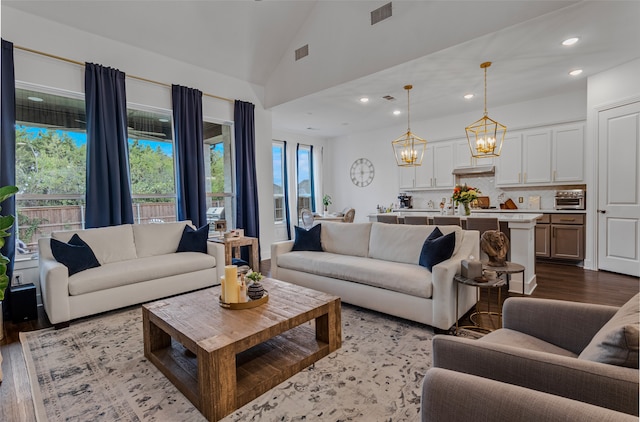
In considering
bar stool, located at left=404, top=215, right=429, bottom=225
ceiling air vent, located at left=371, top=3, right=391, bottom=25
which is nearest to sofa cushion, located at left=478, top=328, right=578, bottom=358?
bar stool, located at left=404, top=215, right=429, bottom=225

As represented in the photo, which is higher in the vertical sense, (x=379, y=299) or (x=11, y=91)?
(x=11, y=91)

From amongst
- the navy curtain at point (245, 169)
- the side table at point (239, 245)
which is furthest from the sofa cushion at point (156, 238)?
the navy curtain at point (245, 169)

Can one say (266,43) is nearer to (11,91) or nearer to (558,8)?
(11,91)

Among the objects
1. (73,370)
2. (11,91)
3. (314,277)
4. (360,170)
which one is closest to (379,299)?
(314,277)

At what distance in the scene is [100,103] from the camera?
13.1ft

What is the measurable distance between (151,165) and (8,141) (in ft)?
5.25

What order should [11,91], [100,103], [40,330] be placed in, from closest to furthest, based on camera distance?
1. [40,330]
2. [11,91]
3. [100,103]

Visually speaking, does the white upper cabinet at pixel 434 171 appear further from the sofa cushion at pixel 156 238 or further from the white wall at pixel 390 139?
the sofa cushion at pixel 156 238

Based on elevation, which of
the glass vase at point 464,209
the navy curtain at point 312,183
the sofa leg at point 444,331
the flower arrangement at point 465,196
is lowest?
the sofa leg at point 444,331

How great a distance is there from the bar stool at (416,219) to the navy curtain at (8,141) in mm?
4917

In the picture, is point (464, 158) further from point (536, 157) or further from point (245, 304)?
point (245, 304)

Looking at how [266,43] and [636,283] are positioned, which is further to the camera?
[266,43]

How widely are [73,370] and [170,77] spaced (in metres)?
4.12

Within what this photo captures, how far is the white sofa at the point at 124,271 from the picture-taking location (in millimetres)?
2959
